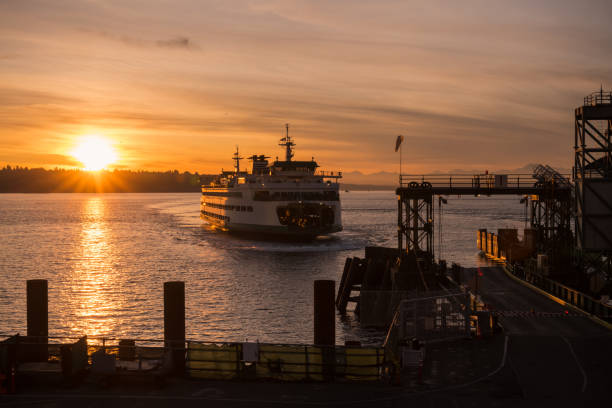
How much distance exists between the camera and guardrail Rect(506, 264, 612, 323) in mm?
25297

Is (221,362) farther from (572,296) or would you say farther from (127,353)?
(572,296)

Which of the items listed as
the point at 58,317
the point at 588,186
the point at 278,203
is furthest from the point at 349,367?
the point at 278,203

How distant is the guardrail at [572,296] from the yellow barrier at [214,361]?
56.1ft

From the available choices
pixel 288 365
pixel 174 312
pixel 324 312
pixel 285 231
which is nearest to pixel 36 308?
pixel 174 312

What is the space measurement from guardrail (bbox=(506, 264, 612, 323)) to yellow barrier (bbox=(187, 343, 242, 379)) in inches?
673

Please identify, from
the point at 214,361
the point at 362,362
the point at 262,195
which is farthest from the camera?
the point at 262,195

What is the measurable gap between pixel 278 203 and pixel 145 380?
68503mm

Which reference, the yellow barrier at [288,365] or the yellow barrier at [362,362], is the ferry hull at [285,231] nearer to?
the yellow barrier at [288,365]

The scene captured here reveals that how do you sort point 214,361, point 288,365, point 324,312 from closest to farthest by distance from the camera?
1. point 214,361
2. point 288,365
3. point 324,312

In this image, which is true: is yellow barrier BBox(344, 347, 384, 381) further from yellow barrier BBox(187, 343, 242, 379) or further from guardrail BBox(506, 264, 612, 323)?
guardrail BBox(506, 264, 612, 323)

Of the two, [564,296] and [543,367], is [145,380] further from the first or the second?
[564,296]

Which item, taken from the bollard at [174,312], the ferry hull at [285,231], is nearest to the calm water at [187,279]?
the ferry hull at [285,231]

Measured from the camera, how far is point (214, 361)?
17.5m

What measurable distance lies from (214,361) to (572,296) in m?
23.8
